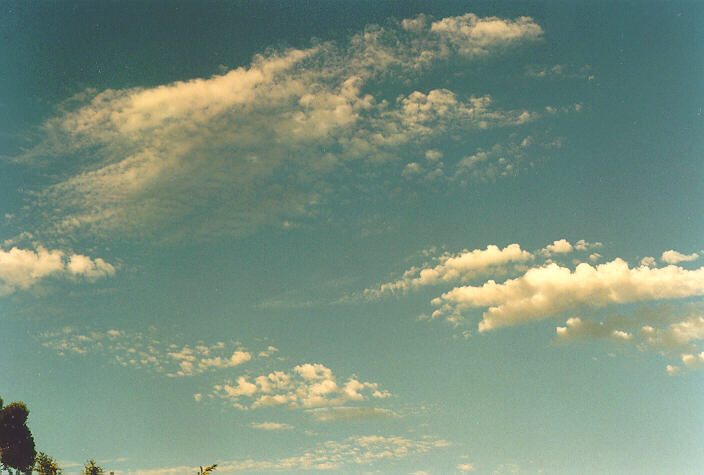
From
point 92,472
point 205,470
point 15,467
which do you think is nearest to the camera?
point 205,470

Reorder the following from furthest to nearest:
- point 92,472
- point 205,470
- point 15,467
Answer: point 15,467, point 92,472, point 205,470

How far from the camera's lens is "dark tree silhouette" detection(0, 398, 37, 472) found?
226ft

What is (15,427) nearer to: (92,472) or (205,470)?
(92,472)

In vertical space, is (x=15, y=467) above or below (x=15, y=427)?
below

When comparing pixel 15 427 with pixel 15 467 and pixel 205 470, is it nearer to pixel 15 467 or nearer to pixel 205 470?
pixel 15 467

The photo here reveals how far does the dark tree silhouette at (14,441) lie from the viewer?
68938 mm

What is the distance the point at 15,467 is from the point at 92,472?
14796mm

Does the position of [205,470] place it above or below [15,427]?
below

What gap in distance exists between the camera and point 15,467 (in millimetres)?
69250

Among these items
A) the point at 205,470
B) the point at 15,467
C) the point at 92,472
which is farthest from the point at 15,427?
the point at 205,470

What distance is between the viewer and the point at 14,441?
227 feet

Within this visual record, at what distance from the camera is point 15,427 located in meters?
69.7

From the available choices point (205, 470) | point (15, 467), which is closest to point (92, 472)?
point (15, 467)

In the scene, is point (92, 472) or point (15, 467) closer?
point (92, 472)
